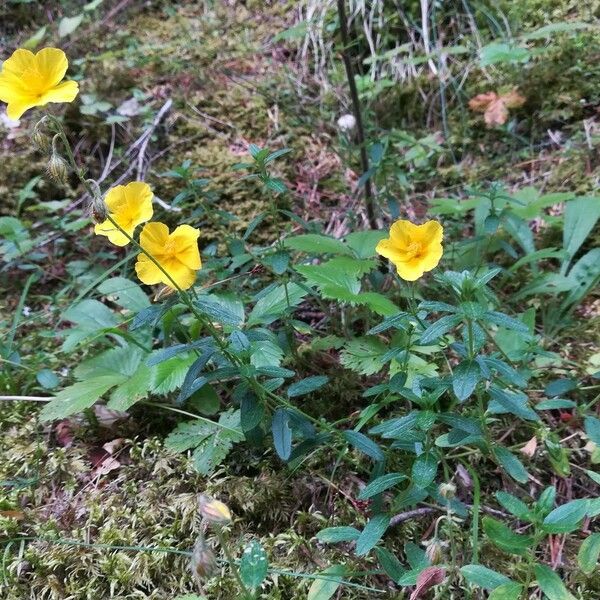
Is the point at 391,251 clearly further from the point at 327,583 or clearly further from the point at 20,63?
the point at 20,63

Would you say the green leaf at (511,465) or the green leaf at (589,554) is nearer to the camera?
the green leaf at (589,554)

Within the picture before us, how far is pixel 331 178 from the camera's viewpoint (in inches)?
103

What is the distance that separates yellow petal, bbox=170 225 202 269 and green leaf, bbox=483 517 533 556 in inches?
32.9

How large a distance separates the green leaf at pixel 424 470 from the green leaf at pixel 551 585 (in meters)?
0.26

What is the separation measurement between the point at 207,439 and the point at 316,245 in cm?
68

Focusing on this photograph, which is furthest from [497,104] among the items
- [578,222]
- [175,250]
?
[175,250]

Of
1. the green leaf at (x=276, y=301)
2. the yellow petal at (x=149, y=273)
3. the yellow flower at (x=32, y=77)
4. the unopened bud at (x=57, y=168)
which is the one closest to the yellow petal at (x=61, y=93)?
the yellow flower at (x=32, y=77)

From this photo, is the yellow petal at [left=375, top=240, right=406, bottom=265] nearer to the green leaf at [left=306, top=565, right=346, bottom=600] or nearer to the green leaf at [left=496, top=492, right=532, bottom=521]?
the green leaf at [left=496, top=492, right=532, bottom=521]

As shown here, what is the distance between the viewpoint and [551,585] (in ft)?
3.53

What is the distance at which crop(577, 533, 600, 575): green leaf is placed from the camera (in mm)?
1168

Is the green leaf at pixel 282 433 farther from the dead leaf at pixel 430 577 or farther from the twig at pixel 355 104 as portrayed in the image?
the twig at pixel 355 104

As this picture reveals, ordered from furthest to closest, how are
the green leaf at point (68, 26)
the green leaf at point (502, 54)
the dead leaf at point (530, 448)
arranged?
1. the green leaf at point (68, 26)
2. the green leaf at point (502, 54)
3. the dead leaf at point (530, 448)

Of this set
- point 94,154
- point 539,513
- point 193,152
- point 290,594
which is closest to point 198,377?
point 290,594

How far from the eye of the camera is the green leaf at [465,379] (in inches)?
44.3
